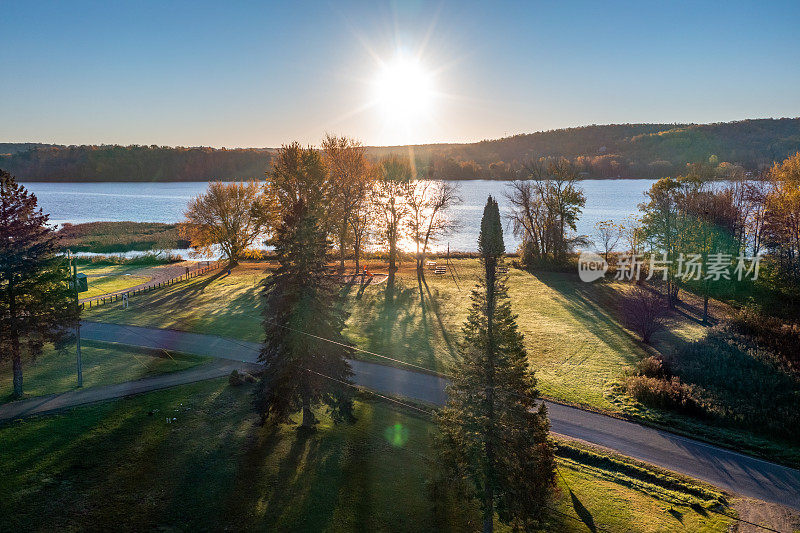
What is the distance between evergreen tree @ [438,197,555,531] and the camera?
12328mm

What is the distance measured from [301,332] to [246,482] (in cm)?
548

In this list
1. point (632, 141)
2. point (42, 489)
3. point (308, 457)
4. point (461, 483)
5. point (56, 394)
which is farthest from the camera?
point (632, 141)

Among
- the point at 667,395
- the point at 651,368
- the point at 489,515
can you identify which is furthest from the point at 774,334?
the point at 489,515

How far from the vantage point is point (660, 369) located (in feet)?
81.0

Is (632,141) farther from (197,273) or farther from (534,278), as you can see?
(197,273)

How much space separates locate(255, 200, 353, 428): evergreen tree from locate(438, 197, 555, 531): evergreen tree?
7107mm

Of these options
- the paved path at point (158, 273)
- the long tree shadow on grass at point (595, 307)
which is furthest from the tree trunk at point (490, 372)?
the paved path at point (158, 273)

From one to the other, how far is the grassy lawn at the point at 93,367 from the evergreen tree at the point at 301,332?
32.4 feet

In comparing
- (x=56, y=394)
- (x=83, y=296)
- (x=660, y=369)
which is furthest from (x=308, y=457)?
(x=83, y=296)

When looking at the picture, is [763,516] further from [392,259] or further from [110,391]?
[392,259]

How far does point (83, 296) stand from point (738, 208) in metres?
67.4

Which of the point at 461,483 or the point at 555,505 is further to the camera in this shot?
the point at 555,505

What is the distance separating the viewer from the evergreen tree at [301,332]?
18.0 meters

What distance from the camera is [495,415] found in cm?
1248
